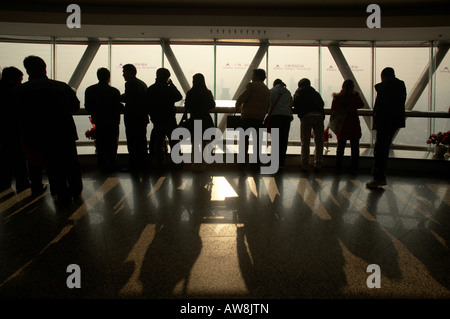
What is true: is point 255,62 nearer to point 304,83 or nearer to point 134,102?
point 304,83

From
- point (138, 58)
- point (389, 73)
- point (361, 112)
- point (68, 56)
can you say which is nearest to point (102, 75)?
point (389, 73)

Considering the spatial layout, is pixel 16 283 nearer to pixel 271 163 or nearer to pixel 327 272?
pixel 327 272

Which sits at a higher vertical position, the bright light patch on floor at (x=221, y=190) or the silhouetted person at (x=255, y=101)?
the silhouetted person at (x=255, y=101)

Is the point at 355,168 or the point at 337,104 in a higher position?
the point at 337,104

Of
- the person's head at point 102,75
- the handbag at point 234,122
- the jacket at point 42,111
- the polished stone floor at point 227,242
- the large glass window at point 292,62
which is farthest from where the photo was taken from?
the large glass window at point 292,62

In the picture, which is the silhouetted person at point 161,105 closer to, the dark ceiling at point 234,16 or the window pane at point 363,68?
the dark ceiling at point 234,16

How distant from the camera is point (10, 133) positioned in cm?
446

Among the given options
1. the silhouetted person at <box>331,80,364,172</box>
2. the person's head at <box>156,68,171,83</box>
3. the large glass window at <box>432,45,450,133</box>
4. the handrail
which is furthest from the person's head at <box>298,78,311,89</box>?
the large glass window at <box>432,45,450,133</box>

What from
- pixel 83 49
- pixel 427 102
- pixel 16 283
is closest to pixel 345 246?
pixel 16 283

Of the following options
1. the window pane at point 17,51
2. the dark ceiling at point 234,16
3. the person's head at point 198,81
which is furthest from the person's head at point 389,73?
the window pane at point 17,51

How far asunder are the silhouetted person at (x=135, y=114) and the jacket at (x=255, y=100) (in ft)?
5.24

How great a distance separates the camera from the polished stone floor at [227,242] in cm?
210
